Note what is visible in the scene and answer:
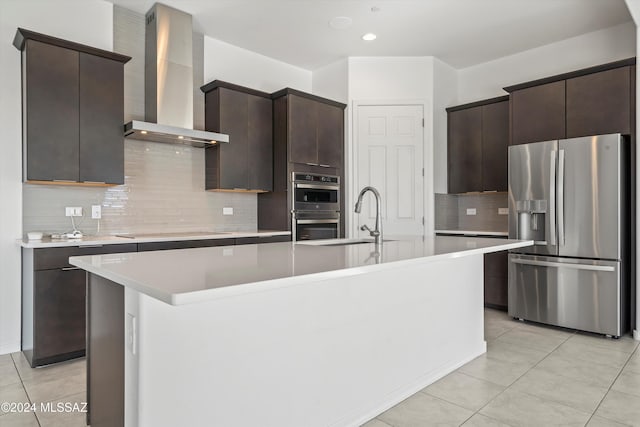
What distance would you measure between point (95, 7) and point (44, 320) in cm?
266

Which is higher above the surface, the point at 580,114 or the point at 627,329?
the point at 580,114

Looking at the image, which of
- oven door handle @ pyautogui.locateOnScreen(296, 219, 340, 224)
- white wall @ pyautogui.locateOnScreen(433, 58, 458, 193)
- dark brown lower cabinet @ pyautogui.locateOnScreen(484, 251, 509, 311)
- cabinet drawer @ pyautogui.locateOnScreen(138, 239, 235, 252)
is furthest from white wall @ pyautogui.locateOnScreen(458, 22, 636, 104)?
cabinet drawer @ pyautogui.locateOnScreen(138, 239, 235, 252)

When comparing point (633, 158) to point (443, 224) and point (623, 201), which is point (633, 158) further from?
point (443, 224)

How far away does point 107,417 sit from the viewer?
1.66 metres

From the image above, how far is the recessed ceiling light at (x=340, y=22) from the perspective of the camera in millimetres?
4059

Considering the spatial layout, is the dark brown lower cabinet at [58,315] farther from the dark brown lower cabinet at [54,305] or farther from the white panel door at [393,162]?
the white panel door at [393,162]

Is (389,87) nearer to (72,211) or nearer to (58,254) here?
(72,211)

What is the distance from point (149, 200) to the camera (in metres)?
3.98

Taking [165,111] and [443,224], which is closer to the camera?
[165,111]

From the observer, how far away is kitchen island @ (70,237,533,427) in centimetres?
137

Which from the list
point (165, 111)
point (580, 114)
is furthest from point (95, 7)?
point (580, 114)

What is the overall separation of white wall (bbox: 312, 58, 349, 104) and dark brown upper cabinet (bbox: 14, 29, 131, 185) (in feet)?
8.58

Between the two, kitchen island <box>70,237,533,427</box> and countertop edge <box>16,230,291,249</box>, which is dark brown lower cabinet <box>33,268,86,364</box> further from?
kitchen island <box>70,237,533,427</box>

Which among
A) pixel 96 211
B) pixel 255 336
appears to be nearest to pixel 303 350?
pixel 255 336
